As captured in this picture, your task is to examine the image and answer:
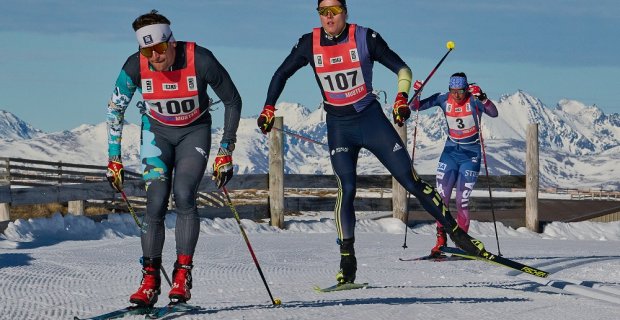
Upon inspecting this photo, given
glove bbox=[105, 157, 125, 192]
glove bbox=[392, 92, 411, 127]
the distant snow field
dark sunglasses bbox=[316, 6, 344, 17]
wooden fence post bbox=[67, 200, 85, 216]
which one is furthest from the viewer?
wooden fence post bbox=[67, 200, 85, 216]

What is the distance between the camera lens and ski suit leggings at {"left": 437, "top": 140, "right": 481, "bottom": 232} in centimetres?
1224

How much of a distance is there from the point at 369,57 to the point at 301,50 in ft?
1.92

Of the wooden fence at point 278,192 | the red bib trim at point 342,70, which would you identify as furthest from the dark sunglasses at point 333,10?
the wooden fence at point 278,192

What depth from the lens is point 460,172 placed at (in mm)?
12328

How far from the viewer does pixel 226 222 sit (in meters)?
16.6

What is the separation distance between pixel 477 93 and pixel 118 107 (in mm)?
6320

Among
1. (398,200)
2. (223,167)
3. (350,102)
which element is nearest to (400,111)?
→ (350,102)

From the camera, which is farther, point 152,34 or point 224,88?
point 224,88

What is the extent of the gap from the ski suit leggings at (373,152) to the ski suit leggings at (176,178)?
1.66 meters

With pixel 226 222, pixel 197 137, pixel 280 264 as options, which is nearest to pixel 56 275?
pixel 280 264

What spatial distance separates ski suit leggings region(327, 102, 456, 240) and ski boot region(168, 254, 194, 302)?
1.90m

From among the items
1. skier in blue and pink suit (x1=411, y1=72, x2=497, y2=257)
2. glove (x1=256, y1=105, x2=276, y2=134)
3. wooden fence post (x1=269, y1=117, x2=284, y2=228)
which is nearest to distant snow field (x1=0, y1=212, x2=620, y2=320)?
wooden fence post (x1=269, y1=117, x2=284, y2=228)

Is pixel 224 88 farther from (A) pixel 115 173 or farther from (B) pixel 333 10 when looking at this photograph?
(B) pixel 333 10

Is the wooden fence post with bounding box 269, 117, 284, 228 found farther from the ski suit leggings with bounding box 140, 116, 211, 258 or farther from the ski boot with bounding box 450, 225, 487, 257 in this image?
the ski suit leggings with bounding box 140, 116, 211, 258
